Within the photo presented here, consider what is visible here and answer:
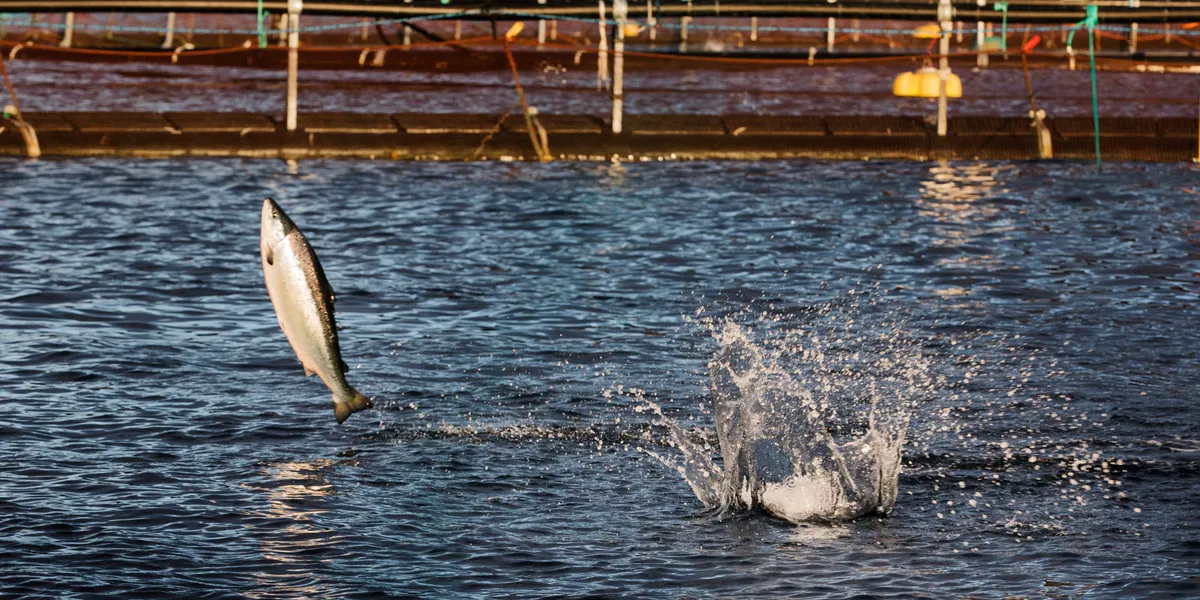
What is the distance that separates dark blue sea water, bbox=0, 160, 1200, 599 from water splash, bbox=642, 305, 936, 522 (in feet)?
0.42

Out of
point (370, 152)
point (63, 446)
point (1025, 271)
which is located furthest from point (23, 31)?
point (63, 446)

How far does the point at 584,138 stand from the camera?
63.5 ft

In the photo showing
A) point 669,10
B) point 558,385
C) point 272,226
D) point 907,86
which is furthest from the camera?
point 907,86

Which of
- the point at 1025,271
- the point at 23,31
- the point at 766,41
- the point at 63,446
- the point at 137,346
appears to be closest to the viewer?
the point at 63,446

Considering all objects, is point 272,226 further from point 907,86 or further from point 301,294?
point 907,86

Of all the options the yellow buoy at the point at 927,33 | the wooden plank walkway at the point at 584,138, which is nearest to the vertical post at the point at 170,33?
the yellow buoy at the point at 927,33

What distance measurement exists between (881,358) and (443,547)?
13.8 ft

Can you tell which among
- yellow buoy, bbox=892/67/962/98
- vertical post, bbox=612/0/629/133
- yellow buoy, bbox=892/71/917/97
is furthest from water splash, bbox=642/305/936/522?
yellow buoy, bbox=892/71/917/97

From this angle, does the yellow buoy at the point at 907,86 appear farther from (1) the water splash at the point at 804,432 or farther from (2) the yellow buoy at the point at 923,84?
(1) the water splash at the point at 804,432

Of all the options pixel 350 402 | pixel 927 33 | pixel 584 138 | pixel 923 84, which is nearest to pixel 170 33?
pixel 927 33

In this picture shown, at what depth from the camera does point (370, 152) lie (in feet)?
62.8

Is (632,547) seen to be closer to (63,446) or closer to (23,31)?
(63,446)

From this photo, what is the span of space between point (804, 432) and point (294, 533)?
2310 millimetres

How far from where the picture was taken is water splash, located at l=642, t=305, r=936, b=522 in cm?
733
